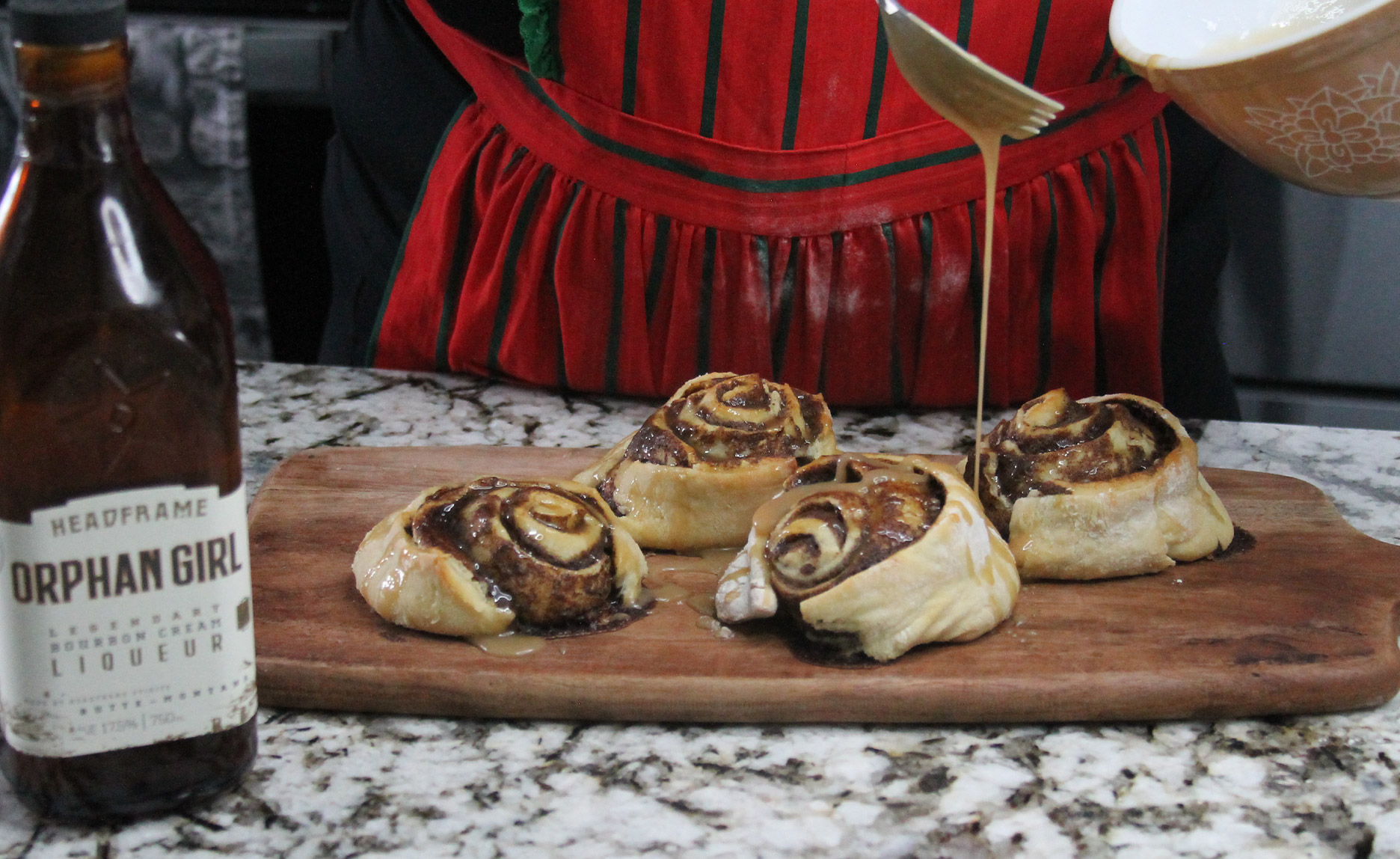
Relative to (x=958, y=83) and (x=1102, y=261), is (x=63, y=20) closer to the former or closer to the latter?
(x=958, y=83)

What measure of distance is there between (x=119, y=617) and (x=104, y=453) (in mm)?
90

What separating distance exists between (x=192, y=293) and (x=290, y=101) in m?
1.84

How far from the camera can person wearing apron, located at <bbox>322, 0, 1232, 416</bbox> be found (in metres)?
1.53

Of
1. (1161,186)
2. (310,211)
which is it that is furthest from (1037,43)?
(310,211)

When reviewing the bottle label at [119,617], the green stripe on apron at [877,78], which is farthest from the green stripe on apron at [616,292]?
the bottle label at [119,617]

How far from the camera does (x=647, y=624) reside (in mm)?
1047

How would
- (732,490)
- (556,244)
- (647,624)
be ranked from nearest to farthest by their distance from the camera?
(647,624), (732,490), (556,244)

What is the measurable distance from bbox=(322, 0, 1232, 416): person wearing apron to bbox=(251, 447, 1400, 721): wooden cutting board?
19.8 inches

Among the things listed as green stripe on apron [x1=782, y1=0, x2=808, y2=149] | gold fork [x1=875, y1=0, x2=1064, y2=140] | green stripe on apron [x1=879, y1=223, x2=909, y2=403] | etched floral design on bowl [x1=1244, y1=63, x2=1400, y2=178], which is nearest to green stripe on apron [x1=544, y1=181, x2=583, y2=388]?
green stripe on apron [x1=782, y1=0, x2=808, y2=149]

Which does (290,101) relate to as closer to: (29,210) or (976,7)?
(976,7)

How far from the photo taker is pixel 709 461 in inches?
47.7

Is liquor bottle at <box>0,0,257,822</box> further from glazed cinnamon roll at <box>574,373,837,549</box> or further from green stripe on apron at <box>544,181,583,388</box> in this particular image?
green stripe on apron at <box>544,181,583,388</box>

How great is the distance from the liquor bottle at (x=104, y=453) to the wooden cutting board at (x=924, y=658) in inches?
7.6

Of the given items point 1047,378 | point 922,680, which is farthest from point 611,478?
point 1047,378
